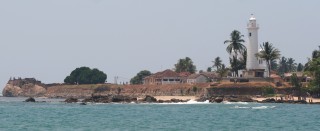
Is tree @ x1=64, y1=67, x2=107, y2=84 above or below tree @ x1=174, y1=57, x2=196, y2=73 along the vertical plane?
below

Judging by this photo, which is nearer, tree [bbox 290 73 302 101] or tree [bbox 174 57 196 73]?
tree [bbox 290 73 302 101]

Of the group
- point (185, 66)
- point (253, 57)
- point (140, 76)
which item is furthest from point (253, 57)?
point (140, 76)

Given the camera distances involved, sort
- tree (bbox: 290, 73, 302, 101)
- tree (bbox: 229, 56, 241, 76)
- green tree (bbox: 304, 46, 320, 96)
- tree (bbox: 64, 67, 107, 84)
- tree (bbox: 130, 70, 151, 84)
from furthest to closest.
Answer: tree (bbox: 130, 70, 151, 84) → tree (bbox: 64, 67, 107, 84) → tree (bbox: 229, 56, 241, 76) → tree (bbox: 290, 73, 302, 101) → green tree (bbox: 304, 46, 320, 96)

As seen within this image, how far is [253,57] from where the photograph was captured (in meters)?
127

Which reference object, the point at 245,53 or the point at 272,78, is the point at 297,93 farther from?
the point at 245,53

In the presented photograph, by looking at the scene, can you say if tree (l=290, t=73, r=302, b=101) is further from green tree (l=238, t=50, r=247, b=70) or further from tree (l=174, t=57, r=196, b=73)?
tree (l=174, t=57, r=196, b=73)

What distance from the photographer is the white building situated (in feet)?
413

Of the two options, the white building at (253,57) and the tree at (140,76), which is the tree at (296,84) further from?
the tree at (140,76)

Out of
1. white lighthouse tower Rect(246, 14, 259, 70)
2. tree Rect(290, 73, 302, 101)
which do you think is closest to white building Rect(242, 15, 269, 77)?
white lighthouse tower Rect(246, 14, 259, 70)

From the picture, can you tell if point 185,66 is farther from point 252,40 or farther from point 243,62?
point 252,40

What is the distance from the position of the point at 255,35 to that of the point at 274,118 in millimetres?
58752

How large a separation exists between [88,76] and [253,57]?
6040 cm

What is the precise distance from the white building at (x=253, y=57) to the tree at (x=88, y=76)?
55145 millimetres

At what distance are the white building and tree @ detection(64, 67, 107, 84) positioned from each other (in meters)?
55.1
